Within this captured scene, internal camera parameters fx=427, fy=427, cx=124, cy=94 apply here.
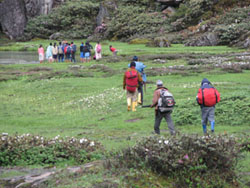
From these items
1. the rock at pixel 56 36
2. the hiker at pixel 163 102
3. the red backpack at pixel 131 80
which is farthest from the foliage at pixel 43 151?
the rock at pixel 56 36

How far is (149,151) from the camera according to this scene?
798cm

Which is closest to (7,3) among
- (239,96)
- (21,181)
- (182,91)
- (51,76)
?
(51,76)

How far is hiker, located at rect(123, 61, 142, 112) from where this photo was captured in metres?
16.8

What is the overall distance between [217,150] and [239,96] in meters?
9.55

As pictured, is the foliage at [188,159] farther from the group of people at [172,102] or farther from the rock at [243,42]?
the rock at [243,42]

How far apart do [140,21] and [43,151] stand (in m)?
53.8

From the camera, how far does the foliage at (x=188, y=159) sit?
7707 millimetres

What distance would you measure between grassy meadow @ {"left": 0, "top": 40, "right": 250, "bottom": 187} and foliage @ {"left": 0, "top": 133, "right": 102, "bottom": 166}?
1.01 metres

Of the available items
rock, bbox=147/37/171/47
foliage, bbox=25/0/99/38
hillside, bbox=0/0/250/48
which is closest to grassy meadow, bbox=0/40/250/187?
rock, bbox=147/37/171/47

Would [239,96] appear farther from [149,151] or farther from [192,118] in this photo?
[149,151]

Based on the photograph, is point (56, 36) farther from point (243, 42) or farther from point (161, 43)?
point (243, 42)

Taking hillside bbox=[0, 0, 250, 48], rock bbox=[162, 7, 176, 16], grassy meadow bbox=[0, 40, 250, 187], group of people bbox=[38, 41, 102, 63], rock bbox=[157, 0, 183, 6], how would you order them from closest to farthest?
1. grassy meadow bbox=[0, 40, 250, 187]
2. group of people bbox=[38, 41, 102, 63]
3. hillside bbox=[0, 0, 250, 48]
4. rock bbox=[162, 7, 176, 16]
5. rock bbox=[157, 0, 183, 6]

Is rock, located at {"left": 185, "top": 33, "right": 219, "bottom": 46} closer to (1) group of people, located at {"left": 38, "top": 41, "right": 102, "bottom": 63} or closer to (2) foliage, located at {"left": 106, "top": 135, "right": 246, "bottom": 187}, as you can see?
(1) group of people, located at {"left": 38, "top": 41, "right": 102, "bottom": 63}

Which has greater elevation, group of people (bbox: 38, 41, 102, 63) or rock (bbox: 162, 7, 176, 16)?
rock (bbox: 162, 7, 176, 16)
